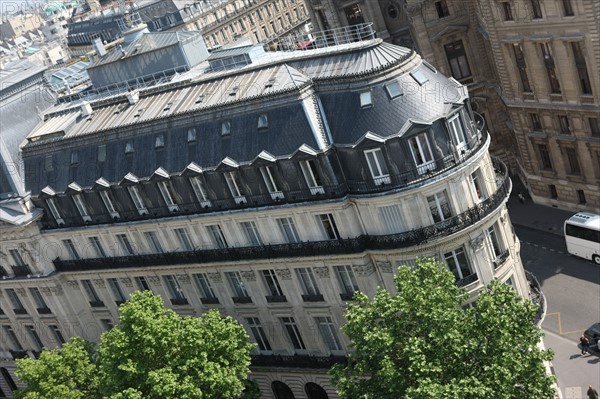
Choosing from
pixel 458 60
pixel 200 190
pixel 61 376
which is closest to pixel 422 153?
pixel 200 190

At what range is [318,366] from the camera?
2404 inches

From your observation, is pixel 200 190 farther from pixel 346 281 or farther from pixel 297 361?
pixel 297 361

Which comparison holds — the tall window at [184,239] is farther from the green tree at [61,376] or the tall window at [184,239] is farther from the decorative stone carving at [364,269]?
the decorative stone carving at [364,269]

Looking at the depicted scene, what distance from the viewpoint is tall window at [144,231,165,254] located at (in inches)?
2530

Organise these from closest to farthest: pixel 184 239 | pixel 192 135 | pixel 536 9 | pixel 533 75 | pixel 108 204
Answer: pixel 192 135, pixel 184 239, pixel 108 204, pixel 536 9, pixel 533 75

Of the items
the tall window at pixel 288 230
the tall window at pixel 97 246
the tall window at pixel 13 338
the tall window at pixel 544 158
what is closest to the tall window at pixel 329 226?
the tall window at pixel 288 230

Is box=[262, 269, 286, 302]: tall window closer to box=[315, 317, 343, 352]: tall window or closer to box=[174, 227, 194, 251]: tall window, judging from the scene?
box=[315, 317, 343, 352]: tall window

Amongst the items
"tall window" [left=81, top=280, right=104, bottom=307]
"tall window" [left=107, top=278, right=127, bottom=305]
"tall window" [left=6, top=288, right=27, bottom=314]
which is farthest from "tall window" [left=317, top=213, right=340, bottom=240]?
"tall window" [left=6, top=288, right=27, bottom=314]

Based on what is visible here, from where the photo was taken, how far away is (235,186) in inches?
2258

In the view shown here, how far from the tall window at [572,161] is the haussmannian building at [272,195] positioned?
54.4 feet

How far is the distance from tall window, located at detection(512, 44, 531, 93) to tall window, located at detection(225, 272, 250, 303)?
3190cm

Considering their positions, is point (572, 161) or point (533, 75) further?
point (572, 161)

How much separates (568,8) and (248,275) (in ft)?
105

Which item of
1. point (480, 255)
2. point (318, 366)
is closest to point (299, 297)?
point (318, 366)
